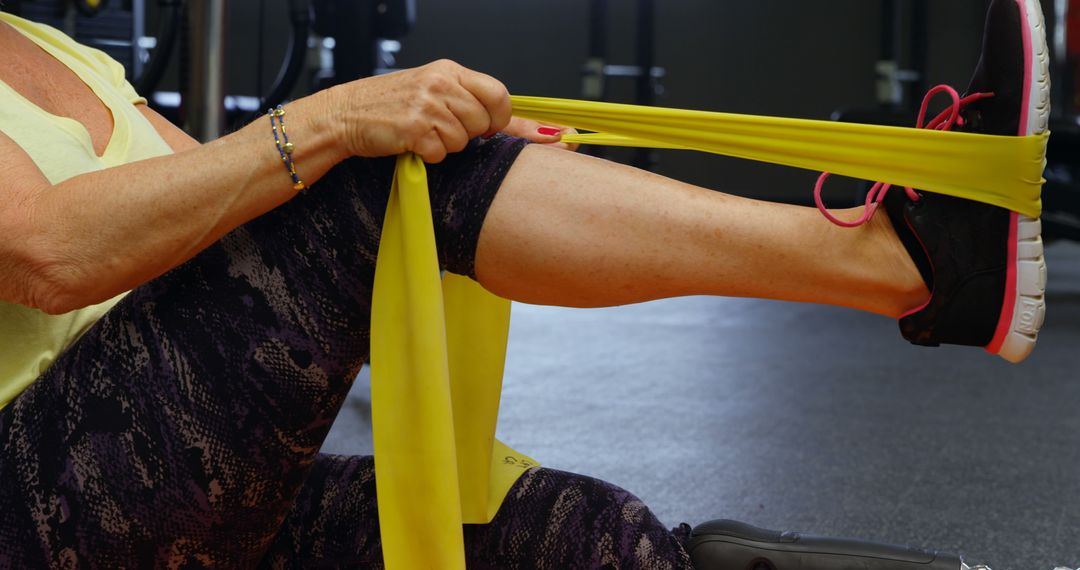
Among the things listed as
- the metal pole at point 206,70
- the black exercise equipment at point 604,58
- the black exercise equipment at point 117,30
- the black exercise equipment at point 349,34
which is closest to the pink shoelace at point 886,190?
the metal pole at point 206,70

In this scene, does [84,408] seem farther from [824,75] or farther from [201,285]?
[824,75]

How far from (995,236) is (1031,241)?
0.09ft

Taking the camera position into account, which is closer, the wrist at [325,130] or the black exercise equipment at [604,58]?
the wrist at [325,130]

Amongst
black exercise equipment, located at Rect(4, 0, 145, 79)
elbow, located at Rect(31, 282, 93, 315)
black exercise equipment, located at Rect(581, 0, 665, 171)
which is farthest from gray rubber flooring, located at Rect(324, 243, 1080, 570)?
black exercise equipment, located at Rect(581, 0, 665, 171)

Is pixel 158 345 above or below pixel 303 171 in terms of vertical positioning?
below

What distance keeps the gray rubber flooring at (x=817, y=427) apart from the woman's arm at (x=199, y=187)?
0.84 meters

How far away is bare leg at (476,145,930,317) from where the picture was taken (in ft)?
2.63

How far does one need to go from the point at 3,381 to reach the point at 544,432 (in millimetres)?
1148

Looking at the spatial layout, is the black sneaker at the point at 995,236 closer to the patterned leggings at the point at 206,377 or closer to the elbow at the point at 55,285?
the patterned leggings at the point at 206,377

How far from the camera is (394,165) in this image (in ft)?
2.69

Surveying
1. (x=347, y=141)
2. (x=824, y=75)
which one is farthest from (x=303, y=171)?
(x=824, y=75)

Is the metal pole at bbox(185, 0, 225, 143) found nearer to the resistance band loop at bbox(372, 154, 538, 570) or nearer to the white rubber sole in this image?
the resistance band loop at bbox(372, 154, 538, 570)

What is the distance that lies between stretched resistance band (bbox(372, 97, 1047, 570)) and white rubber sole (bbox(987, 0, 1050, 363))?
0.6 inches

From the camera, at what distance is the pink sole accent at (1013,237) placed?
816 millimetres
